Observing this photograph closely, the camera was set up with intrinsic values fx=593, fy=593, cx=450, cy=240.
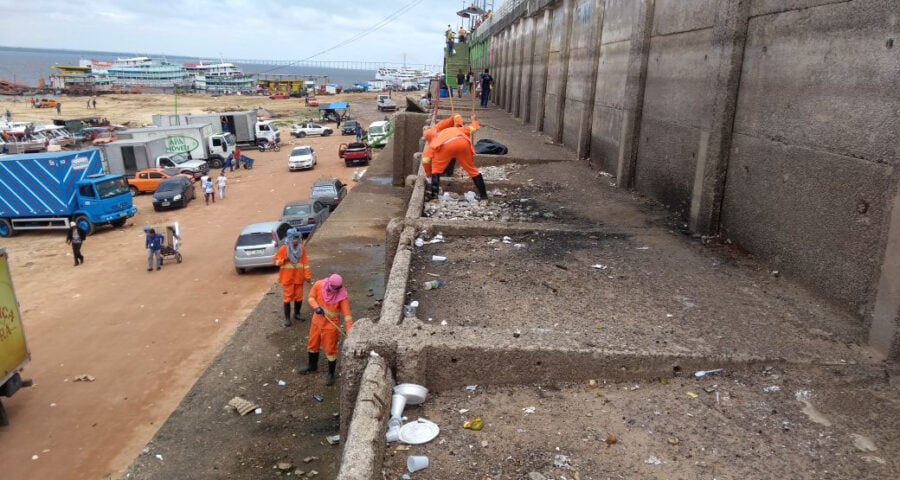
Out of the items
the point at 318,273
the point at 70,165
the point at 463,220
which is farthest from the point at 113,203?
the point at 463,220

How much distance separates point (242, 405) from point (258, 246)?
905cm

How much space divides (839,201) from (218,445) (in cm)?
716

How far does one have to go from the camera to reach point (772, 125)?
638 cm

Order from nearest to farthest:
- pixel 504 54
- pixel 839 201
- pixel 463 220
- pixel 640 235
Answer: pixel 839 201, pixel 640 235, pixel 463 220, pixel 504 54

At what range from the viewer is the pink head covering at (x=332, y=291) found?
25.5 ft

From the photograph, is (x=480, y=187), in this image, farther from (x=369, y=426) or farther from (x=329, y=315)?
(x=369, y=426)

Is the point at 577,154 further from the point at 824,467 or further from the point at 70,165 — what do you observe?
the point at 70,165

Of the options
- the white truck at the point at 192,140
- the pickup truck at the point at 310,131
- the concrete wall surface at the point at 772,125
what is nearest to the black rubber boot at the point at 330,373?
the concrete wall surface at the point at 772,125

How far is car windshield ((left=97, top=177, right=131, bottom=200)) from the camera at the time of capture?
74.0ft

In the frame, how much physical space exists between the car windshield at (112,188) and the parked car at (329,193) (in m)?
7.90

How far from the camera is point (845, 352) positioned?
4.57 meters

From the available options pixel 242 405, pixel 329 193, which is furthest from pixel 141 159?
pixel 242 405

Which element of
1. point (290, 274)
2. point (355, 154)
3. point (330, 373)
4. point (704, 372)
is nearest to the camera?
point (704, 372)

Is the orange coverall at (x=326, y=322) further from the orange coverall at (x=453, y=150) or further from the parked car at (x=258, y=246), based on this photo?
the parked car at (x=258, y=246)
